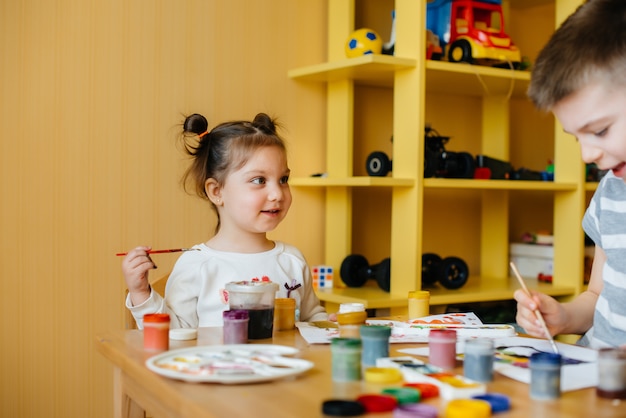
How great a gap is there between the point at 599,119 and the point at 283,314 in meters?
0.63

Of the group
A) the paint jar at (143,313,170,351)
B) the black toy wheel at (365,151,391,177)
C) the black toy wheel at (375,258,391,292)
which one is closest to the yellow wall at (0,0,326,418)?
the black toy wheel at (365,151,391,177)

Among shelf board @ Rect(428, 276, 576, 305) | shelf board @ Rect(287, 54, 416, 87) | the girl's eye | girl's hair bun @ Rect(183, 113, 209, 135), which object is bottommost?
shelf board @ Rect(428, 276, 576, 305)

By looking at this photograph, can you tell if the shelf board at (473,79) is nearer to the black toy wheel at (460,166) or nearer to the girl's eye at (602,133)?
the black toy wheel at (460,166)

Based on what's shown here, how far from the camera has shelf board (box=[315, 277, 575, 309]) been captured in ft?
7.93

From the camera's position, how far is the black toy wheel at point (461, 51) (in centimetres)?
264

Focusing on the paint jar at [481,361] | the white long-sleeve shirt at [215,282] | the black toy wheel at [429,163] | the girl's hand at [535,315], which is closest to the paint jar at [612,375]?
the paint jar at [481,361]

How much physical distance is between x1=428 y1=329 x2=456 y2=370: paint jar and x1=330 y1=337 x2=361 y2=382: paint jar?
0.45 feet

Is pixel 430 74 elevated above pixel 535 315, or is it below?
above

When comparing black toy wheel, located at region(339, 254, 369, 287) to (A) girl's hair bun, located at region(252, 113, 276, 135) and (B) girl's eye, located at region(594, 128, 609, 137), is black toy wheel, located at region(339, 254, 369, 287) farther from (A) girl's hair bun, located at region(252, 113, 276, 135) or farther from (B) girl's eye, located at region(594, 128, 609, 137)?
(B) girl's eye, located at region(594, 128, 609, 137)

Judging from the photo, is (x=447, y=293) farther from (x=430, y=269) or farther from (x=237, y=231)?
(x=237, y=231)

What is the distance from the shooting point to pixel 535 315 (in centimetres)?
123

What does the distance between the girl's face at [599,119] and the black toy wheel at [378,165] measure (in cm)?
137

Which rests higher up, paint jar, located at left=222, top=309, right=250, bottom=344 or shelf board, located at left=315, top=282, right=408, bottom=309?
paint jar, located at left=222, top=309, right=250, bottom=344

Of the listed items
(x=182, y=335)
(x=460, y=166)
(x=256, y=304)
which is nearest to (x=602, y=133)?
(x=256, y=304)
